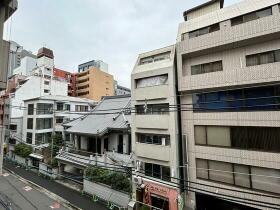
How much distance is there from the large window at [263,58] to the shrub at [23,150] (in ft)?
118

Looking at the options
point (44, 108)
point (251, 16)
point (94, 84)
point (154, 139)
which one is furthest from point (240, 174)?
point (94, 84)

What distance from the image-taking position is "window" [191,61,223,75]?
16062mm

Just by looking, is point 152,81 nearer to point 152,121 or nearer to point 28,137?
point 152,121

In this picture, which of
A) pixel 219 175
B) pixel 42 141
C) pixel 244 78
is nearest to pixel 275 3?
pixel 244 78

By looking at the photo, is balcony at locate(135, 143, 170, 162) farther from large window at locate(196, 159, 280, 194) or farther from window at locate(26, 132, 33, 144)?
window at locate(26, 132, 33, 144)

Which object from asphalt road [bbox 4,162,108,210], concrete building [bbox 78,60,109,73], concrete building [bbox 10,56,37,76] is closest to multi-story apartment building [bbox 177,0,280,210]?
asphalt road [bbox 4,162,108,210]

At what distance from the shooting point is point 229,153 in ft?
47.6

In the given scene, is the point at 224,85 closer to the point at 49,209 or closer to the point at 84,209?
the point at 84,209

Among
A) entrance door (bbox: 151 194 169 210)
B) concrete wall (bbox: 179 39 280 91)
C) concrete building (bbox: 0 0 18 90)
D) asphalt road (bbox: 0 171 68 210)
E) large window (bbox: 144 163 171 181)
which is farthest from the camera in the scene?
asphalt road (bbox: 0 171 68 210)

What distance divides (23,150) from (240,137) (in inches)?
1397

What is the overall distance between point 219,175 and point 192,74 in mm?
8744

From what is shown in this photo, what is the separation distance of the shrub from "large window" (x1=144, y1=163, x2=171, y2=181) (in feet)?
83.8

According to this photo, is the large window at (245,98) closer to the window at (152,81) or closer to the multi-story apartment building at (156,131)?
the multi-story apartment building at (156,131)

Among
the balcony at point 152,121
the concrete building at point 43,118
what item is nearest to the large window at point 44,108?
the concrete building at point 43,118
